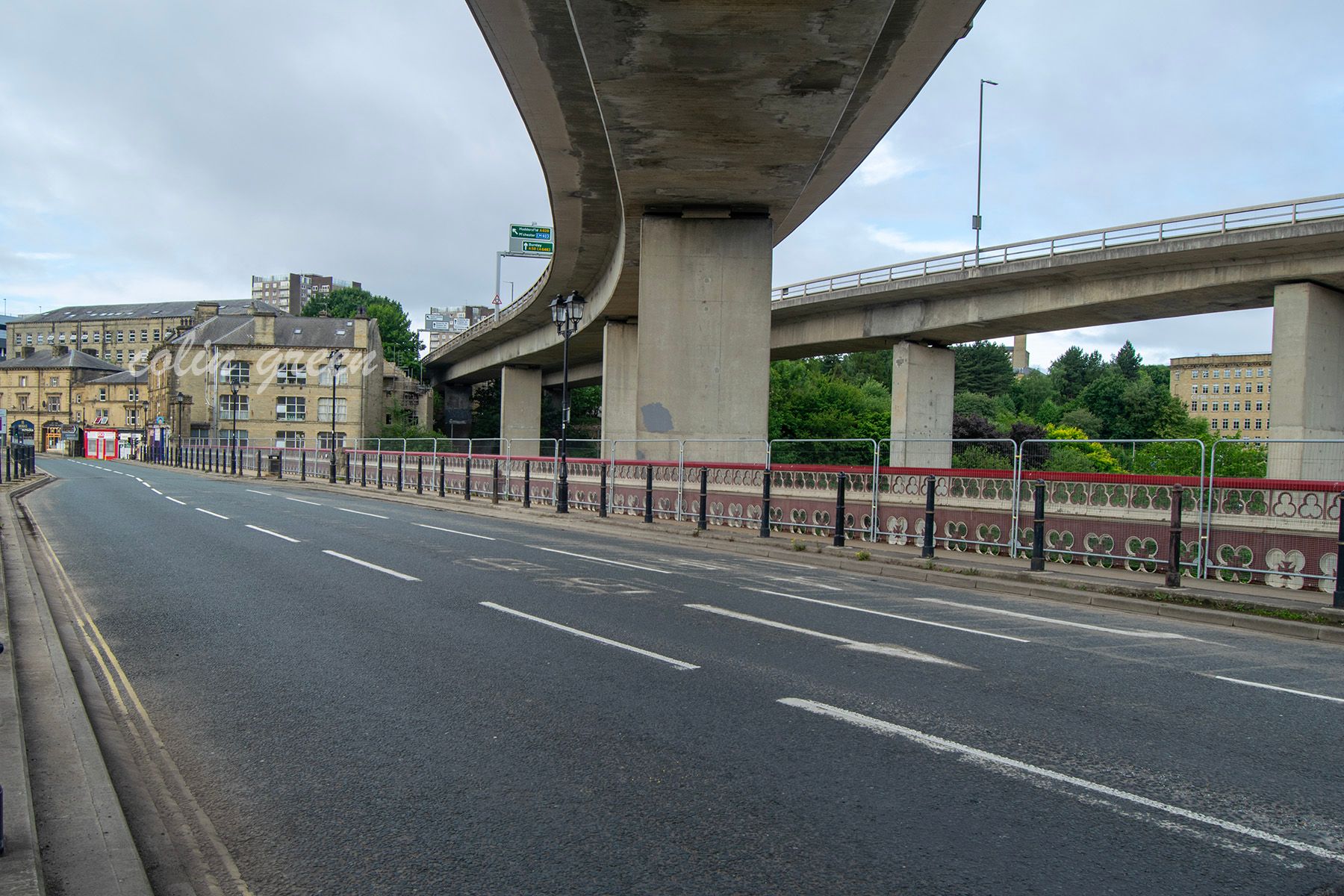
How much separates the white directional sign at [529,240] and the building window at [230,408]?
3114 cm

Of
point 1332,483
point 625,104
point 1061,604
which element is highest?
point 625,104

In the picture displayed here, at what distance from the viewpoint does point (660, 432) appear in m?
24.0

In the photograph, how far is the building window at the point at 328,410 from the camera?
86750 millimetres

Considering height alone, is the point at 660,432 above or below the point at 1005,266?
below

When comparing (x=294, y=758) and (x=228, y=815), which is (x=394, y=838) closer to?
(x=228, y=815)

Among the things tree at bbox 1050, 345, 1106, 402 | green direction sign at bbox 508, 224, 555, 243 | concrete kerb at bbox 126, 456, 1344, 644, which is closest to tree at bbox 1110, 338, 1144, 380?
tree at bbox 1050, 345, 1106, 402

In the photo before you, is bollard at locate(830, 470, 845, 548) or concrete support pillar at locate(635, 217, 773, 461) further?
concrete support pillar at locate(635, 217, 773, 461)

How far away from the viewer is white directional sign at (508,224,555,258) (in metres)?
75.5

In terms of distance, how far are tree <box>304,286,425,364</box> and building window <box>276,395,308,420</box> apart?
24.7 meters

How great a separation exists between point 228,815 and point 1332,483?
39.4 feet

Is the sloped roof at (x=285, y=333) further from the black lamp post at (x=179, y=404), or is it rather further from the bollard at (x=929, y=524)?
the bollard at (x=929, y=524)

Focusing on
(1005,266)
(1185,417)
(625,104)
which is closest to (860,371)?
(1185,417)

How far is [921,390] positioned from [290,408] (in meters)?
65.3

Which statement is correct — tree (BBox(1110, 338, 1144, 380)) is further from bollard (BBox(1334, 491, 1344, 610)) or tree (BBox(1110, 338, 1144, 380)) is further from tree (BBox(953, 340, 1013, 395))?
bollard (BBox(1334, 491, 1344, 610))
